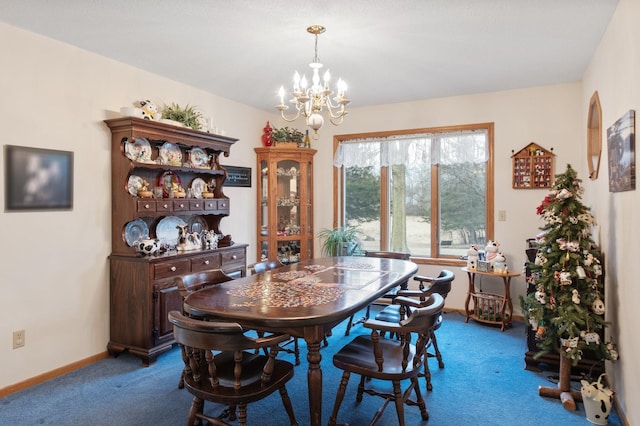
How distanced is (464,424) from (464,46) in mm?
2731

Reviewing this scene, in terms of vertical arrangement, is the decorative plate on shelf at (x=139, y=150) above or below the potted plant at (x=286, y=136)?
below

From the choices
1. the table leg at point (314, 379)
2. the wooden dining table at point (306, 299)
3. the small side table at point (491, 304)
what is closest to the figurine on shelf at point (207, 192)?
the wooden dining table at point (306, 299)

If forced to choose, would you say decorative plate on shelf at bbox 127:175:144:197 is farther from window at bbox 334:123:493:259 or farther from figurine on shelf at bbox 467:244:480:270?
figurine on shelf at bbox 467:244:480:270

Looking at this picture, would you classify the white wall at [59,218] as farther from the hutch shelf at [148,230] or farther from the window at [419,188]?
the window at [419,188]

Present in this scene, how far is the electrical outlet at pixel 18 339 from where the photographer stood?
286 cm

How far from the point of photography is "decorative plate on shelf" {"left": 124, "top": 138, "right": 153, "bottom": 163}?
346 cm

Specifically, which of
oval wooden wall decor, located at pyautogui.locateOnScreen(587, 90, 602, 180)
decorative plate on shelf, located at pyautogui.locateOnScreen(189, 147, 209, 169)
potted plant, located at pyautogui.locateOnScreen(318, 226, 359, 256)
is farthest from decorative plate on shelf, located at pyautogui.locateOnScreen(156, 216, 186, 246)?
oval wooden wall decor, located at pyautogui.locateOnScreen(587, 90, 602, 180)

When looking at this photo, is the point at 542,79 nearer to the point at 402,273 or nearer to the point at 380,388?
the point at 402,273

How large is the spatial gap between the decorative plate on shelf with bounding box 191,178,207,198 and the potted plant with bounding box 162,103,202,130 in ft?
1.87

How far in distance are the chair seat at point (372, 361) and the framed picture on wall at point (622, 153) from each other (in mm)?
1589

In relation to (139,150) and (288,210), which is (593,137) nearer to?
(288,210)

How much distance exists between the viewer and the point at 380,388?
286 centimetres

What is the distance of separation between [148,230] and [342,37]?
2419 mm

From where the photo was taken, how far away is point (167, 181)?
3.91 metres
